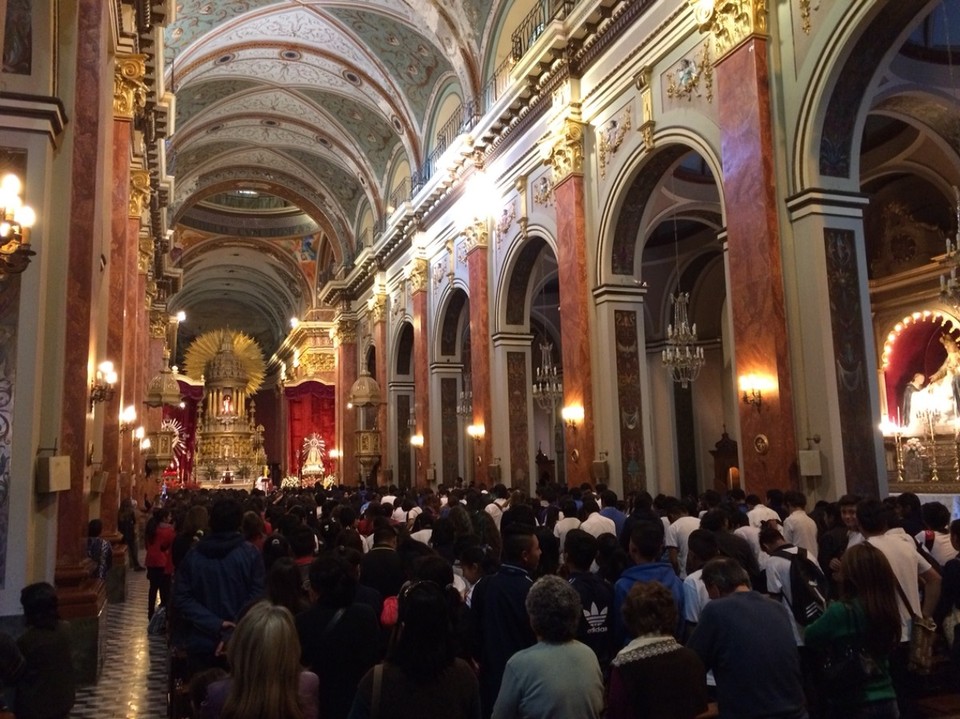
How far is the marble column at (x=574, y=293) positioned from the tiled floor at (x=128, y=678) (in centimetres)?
606

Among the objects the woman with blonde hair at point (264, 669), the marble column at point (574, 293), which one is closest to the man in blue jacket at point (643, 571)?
the woman with blonde hair at point (264, 669)

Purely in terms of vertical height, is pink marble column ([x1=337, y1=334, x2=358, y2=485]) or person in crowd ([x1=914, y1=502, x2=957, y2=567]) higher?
pink marble column ([x1=337, y1=334, x2=358, y2=485])

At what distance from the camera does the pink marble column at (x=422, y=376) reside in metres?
19.3

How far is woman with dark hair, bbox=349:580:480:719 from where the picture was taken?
7.89ft

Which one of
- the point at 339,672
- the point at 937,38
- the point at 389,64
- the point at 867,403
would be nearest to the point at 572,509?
the point at 867,403

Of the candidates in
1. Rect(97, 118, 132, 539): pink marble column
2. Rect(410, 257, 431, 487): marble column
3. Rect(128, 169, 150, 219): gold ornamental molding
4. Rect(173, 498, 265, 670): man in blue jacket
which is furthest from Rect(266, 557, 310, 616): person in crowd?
Rect(410, 257, 431, 487): marble column

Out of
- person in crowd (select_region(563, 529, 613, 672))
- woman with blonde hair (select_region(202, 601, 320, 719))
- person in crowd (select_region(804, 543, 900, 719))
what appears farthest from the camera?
person in crowd (select_region(563, 529, 613, 672))

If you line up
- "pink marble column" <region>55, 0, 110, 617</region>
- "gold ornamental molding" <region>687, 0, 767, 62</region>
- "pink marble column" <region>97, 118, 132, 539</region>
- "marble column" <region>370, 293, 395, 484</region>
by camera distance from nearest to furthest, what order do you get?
"pink marble column" <region>55, 0, 110, 617</region>
"gold ornamental molding" <region>687, 0, 767, 62</region>
"pink marble column" <region>97, 118, 132, 539</region>
"marble column" <region>370, 293, 395, 484</region>

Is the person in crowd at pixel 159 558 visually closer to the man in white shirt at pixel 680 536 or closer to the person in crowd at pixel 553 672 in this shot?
the man in white shirt at pixel 680 536

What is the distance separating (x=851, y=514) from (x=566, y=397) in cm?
701

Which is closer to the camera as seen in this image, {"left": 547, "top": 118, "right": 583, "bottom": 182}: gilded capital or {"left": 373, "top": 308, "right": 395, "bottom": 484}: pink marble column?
{"left": 547, "top": 118, "right": 583, "bottom": 182}: gilded capital

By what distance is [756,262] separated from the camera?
827cm

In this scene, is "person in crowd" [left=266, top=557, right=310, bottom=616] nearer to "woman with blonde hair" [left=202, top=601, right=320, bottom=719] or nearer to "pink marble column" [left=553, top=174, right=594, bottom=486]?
"woman with blonde hair" [left=202, top=601, right=320, bottom=719]

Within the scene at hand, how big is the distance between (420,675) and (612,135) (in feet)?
33.5
